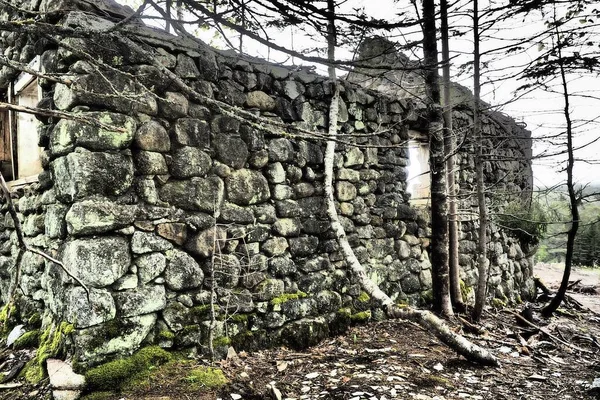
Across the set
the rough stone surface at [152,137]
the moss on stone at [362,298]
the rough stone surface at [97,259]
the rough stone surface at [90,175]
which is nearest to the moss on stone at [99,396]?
the rough stone surface at [97,259]

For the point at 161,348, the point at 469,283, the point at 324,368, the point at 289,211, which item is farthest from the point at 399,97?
the point at 161,348

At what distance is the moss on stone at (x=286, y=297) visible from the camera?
11.9ft

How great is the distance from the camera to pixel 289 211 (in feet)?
12.7

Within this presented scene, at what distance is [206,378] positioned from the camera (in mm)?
2748

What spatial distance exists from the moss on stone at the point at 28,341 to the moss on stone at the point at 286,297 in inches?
78.4

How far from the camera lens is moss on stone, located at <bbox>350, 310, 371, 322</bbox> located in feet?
13.9

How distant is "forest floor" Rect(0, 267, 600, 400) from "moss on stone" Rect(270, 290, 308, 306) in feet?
1.42

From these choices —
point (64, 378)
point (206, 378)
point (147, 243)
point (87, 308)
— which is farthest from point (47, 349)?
point (206, 378)

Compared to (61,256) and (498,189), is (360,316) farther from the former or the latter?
(498,189)

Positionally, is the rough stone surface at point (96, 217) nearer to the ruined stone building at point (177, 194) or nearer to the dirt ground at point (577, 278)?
the ruined stone building at point (177, 194)

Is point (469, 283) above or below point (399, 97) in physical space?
below

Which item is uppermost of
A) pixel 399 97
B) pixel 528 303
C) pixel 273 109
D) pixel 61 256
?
pixel 399 97

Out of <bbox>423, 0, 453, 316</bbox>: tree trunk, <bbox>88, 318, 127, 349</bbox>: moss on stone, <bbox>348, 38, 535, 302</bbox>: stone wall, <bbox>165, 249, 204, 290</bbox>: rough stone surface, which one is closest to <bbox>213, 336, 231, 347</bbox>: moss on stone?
<bbox>165, 249, 204, 290</bbox>: rough stone surface

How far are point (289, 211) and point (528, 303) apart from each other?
5295 millimetres
